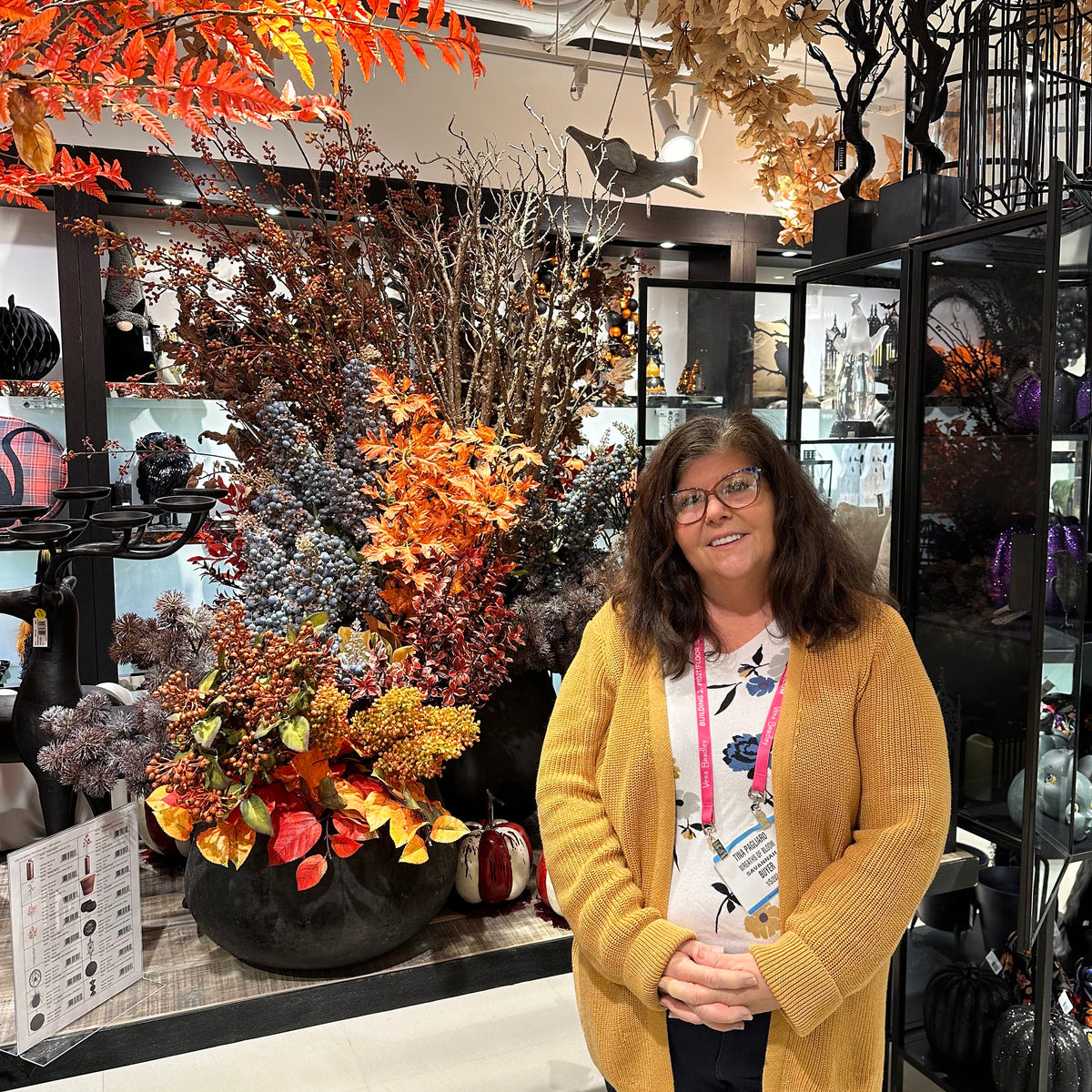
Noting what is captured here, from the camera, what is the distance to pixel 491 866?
1580mm

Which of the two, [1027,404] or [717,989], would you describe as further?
[1027,404]

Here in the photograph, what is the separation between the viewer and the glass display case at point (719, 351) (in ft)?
8.39

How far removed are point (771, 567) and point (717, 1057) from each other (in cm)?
58

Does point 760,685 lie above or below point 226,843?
above

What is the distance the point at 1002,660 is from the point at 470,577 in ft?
2.68

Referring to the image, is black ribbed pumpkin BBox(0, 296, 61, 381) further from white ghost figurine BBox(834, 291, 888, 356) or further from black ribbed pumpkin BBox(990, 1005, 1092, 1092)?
black ribbed pumpkin BBox(990, 1005, 1092, 1092)

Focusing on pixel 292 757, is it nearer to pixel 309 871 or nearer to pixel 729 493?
pixel 309 871

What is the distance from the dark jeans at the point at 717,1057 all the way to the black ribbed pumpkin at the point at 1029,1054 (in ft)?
2.07

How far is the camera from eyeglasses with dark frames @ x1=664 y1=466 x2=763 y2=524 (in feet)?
3.82

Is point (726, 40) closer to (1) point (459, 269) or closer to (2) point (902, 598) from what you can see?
(1) point (459, 269)

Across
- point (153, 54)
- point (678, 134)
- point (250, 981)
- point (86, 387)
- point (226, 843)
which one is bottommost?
point (250, 981)

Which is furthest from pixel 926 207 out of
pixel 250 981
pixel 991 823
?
pixel 250 981

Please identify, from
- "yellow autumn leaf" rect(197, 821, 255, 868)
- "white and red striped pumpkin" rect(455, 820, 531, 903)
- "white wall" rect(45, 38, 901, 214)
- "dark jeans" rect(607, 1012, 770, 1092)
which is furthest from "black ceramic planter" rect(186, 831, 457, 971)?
"white wall" rect(45, 38, 901, 214)

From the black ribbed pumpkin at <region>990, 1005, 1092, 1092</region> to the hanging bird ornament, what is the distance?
2018 millimetres
